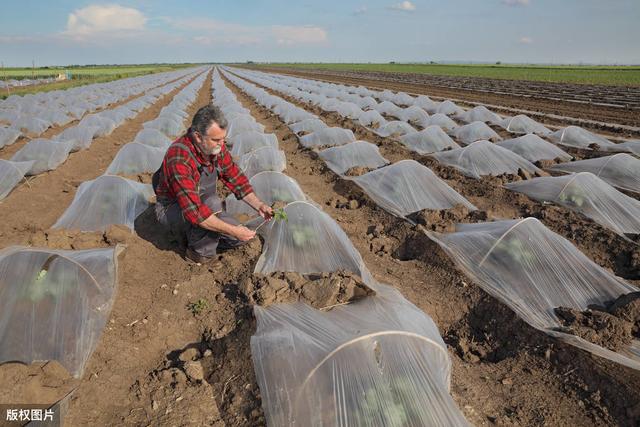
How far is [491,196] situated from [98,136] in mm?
Answer: 11610

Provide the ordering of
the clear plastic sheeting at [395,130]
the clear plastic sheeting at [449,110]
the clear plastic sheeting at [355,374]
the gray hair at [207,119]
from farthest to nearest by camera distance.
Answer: the clear plastic sheeting at [449,110], the clear plastic sheeting at [395,130], the gray hair at [207,119], the clear plastic sheeting at [355,374]

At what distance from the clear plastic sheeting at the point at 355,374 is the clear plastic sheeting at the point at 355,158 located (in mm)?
5761

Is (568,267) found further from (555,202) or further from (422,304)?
(555,202)

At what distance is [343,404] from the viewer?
228 cm

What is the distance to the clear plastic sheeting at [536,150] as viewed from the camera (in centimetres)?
880

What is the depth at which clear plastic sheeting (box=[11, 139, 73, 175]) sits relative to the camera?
8133mm

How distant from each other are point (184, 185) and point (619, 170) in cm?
768

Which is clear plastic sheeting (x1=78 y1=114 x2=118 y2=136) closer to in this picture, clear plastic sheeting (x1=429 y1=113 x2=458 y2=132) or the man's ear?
the man's ear

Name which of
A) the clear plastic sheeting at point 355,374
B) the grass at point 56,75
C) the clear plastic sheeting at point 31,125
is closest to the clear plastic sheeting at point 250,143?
the clear plastic sheeting at point 355,374

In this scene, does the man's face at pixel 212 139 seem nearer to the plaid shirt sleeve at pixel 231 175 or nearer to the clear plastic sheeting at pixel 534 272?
the plaid shirt sleeve at pixel 231 175

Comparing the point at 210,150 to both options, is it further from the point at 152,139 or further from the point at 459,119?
the point at 459,119

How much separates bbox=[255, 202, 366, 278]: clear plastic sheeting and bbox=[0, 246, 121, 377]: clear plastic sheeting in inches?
60.1

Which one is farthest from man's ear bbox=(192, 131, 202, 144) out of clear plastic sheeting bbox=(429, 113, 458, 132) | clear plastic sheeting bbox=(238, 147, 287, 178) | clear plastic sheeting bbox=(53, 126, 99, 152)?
clear plastic sheeting bbox=(429, 113, 458, 132)

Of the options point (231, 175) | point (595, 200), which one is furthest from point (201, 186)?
point (595, 200)
